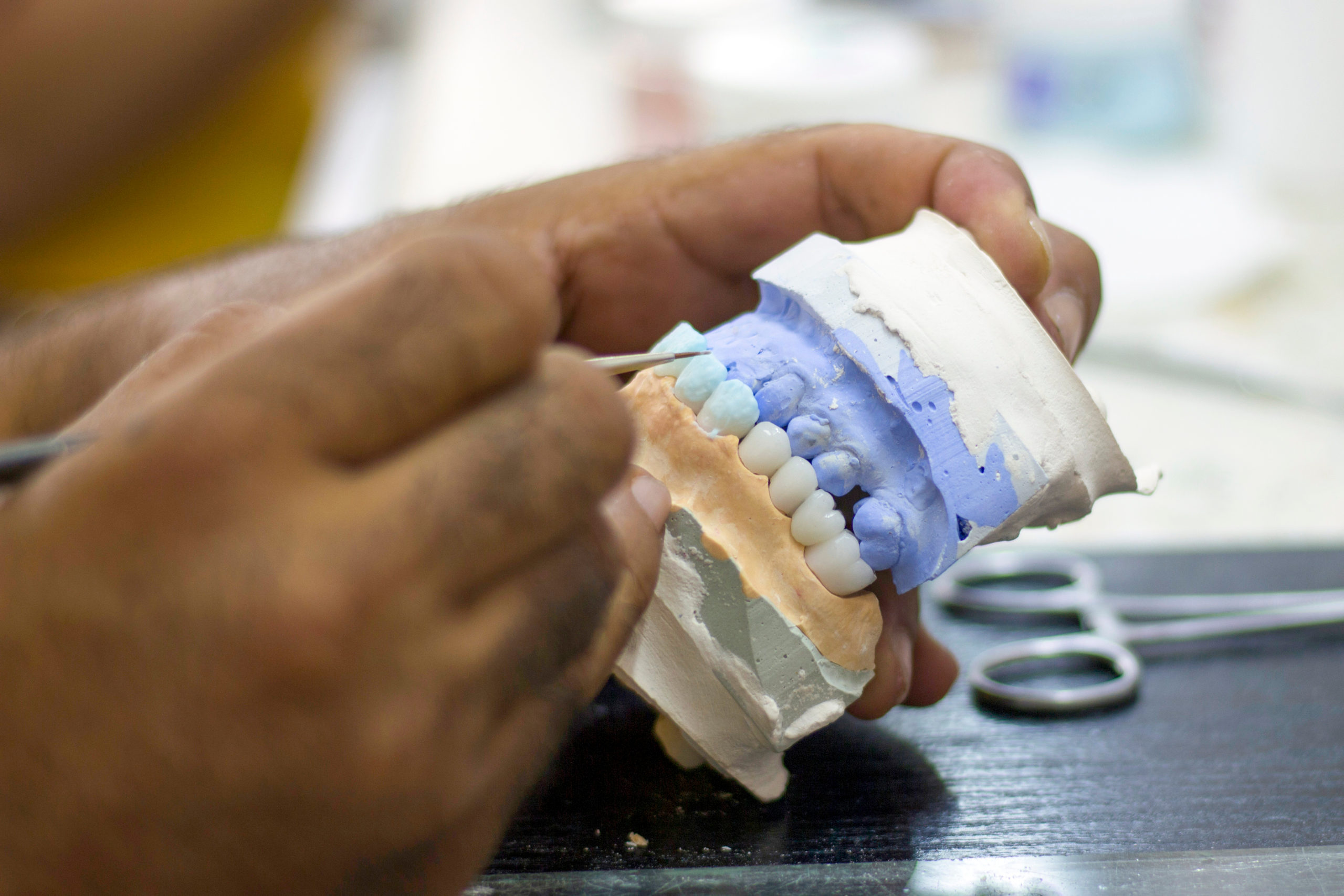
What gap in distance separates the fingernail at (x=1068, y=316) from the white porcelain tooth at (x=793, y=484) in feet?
0.69

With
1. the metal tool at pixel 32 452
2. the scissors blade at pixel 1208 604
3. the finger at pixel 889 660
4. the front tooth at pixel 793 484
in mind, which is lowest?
the scissors blade at pixel 1208 604

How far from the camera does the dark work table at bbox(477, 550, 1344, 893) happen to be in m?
0.62

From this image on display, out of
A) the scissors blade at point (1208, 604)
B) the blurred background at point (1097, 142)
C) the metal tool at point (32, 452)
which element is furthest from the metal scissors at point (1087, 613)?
the metal tool at point (32, 452)

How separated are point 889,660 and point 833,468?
14cm

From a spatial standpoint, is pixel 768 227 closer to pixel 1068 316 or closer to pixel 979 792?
pixel 1068 316

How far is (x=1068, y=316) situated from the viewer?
2.42ft

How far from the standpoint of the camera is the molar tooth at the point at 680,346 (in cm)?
66

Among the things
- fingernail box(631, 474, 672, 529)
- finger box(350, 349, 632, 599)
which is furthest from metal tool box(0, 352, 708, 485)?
fingernail box(631, 474, 672, 529)

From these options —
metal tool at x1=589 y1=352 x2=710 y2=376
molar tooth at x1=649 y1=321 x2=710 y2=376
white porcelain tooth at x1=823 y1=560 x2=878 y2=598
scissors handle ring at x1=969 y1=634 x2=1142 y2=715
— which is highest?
metal tool at x1=589 y1=352 x2=710 y2=376

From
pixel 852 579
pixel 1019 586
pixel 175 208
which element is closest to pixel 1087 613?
pixel 1019 586

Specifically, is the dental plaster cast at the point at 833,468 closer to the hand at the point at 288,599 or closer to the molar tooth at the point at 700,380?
the molar tooth at the point at 700,380

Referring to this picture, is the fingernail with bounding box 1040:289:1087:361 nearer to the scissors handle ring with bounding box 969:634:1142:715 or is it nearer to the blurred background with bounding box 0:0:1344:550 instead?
the scissors handle ring with bounding box 969:634:1142:715

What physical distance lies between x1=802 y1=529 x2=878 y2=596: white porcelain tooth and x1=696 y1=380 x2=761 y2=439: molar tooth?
0.27ft

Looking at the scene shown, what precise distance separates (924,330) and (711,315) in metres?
0.34
